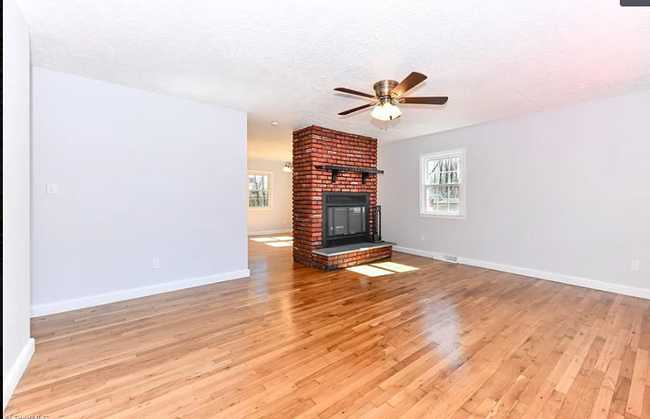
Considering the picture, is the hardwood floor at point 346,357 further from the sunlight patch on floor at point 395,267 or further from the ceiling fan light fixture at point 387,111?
the ceiling fan light fixture at point 387,111

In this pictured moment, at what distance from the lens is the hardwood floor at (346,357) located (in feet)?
5.41

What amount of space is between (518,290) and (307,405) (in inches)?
132

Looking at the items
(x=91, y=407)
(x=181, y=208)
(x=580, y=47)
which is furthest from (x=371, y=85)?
(x=91, y=407)

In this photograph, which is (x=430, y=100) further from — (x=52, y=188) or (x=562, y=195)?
(x=52, y=188)

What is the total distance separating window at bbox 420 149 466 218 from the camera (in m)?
5.37

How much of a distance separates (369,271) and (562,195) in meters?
3.01

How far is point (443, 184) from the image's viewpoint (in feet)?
18.6

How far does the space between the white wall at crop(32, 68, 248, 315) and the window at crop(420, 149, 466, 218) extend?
3703 millimetres

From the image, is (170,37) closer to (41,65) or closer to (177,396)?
(41,65)

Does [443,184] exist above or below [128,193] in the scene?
above

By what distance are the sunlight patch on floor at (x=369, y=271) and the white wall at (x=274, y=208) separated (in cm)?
525

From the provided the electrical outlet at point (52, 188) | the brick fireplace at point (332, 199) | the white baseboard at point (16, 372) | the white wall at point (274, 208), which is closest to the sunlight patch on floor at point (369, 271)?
the brick fireplace at point (332, 199)

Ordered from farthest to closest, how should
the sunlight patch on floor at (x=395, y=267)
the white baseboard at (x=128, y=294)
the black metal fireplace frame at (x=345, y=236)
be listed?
the black metal fireplace frame at (x=345, y=236)
the sunlight patch on floor at (x=395, y=267)
the white baseboard at (x=128, y=294)

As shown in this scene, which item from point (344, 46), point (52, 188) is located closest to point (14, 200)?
point (52, 188)
